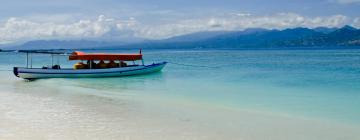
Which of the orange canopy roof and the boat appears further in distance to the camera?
the orange canopy roof

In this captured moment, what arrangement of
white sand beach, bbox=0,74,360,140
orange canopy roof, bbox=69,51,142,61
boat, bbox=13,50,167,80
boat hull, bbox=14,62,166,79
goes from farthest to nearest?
orange canopy roof, bbox=69,51,142,61 < boat, bbox=13,50,167,80 < boat hull, bbox=14,62,166,79 < white sand beach, bbox=0,74,360,140

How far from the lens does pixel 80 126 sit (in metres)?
10.9

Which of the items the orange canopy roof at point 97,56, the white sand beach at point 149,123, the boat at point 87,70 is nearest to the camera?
the white sand beach at point 149,123

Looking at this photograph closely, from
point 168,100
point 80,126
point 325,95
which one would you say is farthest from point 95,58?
point 80,126

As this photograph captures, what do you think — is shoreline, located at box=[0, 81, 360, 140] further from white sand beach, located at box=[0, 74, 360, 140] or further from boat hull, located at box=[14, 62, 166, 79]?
boat hull, located at box=[14, 62, 166, 79]

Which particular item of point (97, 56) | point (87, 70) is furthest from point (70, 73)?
point (97, 56)

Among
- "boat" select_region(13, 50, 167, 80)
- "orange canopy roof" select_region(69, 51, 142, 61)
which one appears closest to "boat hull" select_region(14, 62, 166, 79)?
"boat" select_region(13, 50, 167, 80)

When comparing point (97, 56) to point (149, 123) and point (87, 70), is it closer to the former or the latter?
point (87, 70)

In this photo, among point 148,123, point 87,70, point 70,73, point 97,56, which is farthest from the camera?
point 97,56

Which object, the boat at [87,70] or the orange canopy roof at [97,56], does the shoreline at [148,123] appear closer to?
the boat at [87,70]

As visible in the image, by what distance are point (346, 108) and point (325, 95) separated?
11.4 ft

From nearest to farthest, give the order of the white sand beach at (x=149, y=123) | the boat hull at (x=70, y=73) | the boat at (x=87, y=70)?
the white sand beach at (x=149, y=123), the boat hull at (x=70, y=73), the boat at (x=87, y=70)

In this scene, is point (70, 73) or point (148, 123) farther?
point (70, 73)

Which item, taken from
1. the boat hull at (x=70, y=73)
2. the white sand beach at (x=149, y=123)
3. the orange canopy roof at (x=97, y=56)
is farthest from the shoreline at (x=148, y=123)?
the orange canopy roof at (x=97, y=56)
